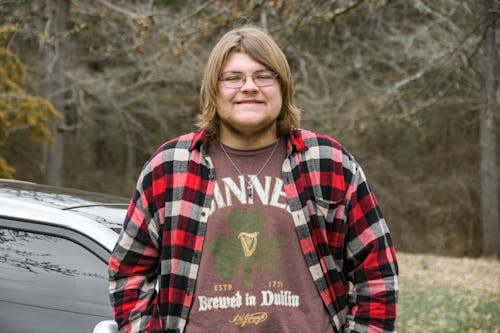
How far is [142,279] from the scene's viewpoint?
237cm

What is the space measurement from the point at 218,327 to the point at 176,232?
327 millimetres

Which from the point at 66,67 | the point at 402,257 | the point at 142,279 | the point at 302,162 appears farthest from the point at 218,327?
Answer: the point at 66,67

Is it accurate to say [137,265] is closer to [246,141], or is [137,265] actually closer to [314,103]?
[246,141]

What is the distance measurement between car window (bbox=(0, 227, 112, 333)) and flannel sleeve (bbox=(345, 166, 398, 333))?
→ 3.77ft

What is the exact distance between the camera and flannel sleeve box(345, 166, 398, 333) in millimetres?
2258

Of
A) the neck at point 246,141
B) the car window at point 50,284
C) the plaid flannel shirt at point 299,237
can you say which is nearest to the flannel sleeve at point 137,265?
the plaid flannel shirt at point 299,237

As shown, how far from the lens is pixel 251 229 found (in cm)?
225

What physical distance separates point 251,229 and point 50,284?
1.29 metres

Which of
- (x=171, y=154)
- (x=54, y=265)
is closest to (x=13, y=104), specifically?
(x=54, y=265)

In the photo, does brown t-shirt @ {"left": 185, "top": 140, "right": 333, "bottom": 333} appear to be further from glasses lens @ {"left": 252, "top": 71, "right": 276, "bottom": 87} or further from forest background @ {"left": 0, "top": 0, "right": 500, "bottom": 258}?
forest background @ {"left": 0, "top": 0, "right": 500, "bottom": 258}

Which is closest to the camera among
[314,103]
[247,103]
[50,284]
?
[247,103]

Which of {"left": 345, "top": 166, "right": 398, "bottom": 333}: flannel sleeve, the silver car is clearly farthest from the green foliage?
{"left": 345, "top": 166, "right": 398, "bottom": 333}: flannel sleeve

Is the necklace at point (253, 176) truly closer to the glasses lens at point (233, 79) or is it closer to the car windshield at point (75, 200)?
the glasses lens at point (233, 79)

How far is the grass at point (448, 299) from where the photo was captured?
713 centimetres
